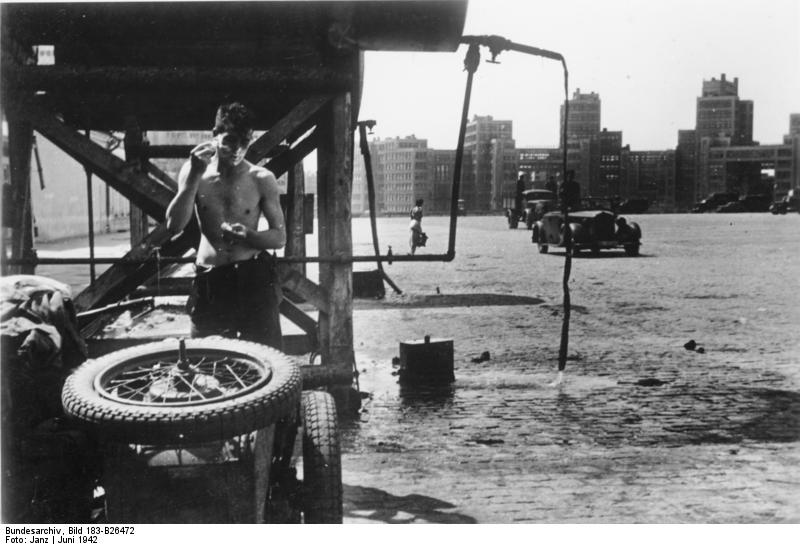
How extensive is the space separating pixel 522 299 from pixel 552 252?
500 inches

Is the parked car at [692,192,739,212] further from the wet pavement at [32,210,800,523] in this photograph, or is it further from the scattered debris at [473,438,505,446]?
the scattered debris at [473,438,505,446]

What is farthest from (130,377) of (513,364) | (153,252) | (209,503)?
(513,364)

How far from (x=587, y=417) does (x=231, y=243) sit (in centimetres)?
351

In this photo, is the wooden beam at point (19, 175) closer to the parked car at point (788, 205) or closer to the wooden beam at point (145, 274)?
the wooden beam at point (145, 274)

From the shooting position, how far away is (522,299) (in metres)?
14.3

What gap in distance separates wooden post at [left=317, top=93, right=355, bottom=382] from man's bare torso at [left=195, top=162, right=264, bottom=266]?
2048mm

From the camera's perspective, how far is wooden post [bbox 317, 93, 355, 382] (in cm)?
637

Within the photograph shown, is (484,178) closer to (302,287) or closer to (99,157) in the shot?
(302,287)

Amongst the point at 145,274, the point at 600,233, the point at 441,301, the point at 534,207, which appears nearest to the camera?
the point at 145,274

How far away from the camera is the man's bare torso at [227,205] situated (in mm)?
4332

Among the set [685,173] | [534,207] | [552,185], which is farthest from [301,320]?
[685,173]

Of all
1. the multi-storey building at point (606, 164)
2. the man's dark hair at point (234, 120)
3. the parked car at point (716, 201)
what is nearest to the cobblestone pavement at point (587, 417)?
the man's dark hair at point (234, 120)

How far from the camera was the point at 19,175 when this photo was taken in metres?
6.14

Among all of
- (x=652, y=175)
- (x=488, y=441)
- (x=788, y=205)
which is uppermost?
(x=652, y=175)
